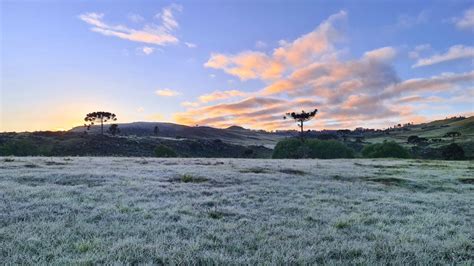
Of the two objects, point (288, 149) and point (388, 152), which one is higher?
point (288, 149)

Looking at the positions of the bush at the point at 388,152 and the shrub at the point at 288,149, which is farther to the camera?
the shrub at the point at 288,149

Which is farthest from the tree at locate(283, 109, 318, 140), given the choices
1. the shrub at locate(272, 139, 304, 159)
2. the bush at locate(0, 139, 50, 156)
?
the bush at locate(0, 139, 50, 156)

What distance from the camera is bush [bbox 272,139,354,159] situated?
92688 mm

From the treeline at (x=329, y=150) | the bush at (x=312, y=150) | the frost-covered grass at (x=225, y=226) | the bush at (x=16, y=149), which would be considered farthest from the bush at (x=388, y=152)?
the bush at (x=16, y=149)

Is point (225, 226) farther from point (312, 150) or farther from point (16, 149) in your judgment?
point (312, 150)

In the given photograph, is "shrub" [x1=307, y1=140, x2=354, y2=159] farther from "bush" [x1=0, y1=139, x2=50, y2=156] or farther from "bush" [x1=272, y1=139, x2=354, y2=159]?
"bush" [x1=0, y1=139, x2=50, y2=156]

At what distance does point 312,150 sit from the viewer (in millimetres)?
95688

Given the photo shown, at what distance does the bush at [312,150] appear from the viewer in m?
92.7

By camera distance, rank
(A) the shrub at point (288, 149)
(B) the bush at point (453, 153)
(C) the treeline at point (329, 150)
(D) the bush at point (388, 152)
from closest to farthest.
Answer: (D) the bush at point (388, 152), (C) the treeline at point (329, 150), (A) the shrub at point (288, 149), (B) the bush at point (453, 153)

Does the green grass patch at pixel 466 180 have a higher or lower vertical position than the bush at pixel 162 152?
lower

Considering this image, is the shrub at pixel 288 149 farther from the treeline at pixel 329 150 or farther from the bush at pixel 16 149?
the bush at pixel 16 149

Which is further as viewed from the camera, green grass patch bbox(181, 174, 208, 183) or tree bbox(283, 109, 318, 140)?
tree bbox(283, 109, 318, 140)

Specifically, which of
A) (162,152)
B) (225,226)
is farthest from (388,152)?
(225,226)

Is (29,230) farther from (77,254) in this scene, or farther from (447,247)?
(447,247)
